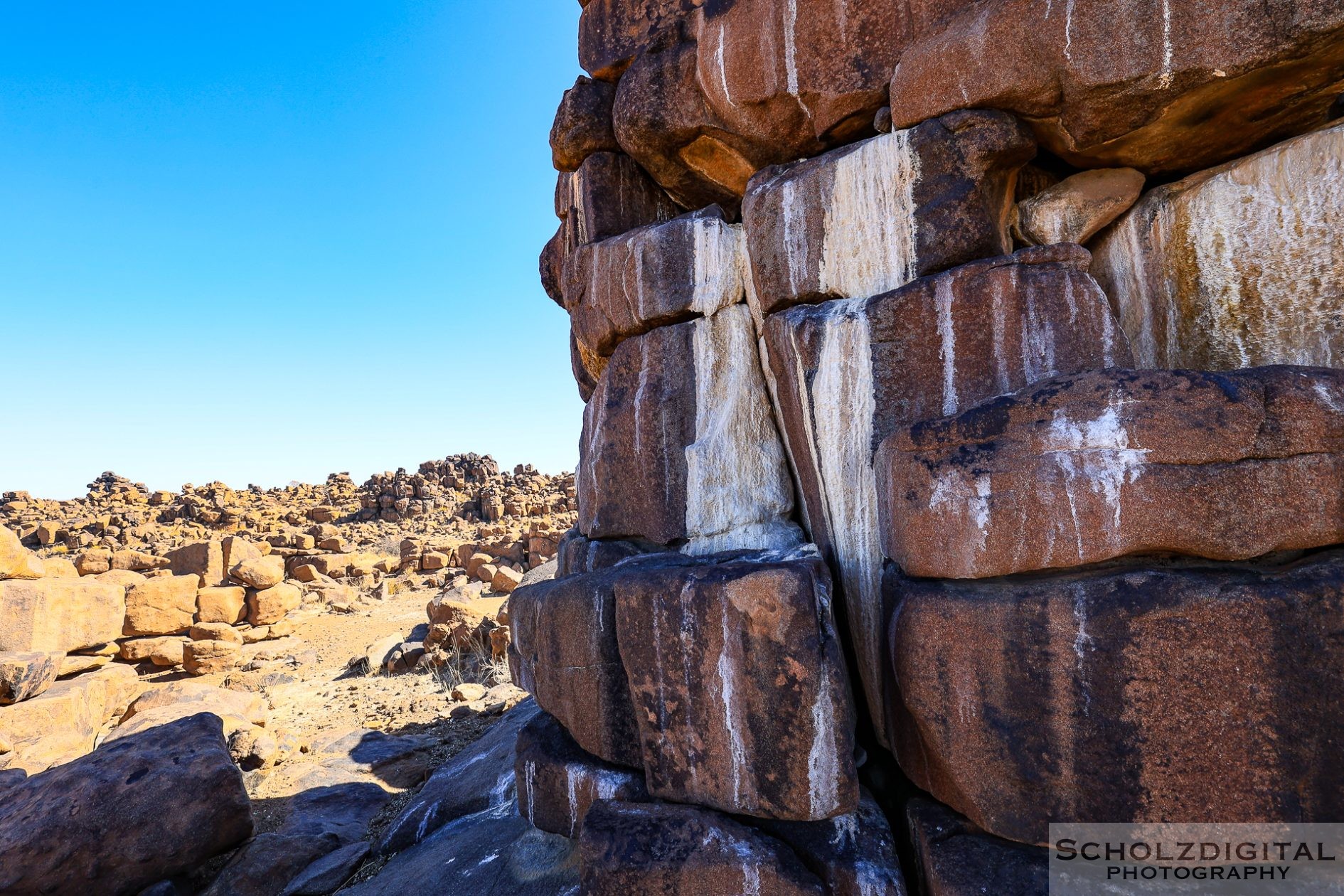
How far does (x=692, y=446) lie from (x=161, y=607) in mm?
8498

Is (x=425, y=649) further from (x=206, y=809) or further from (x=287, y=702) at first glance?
(x=206, y=809)

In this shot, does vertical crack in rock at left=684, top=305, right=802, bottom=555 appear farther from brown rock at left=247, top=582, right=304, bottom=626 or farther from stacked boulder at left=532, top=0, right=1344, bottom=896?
brown rock at left=247, top=582, right=304, bottom=626

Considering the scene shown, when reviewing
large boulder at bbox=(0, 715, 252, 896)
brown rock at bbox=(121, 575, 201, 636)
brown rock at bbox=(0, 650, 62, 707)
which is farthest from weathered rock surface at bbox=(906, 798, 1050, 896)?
brown rock at bbox=(121, 575, 201, 636)

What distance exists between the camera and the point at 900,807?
105 inches

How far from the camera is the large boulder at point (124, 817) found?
3.28 metres

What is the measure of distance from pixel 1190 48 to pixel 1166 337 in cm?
117

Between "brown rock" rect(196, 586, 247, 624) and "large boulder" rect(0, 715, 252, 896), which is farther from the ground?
"brown rock" rect(196, 586, 247, 624)

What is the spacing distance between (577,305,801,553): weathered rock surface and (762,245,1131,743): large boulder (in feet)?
1.45

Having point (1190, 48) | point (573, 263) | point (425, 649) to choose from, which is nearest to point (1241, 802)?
point (1190, 48)

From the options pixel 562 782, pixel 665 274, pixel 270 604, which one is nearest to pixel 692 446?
pixel 665 274

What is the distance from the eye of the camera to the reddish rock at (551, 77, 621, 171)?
4.74 m

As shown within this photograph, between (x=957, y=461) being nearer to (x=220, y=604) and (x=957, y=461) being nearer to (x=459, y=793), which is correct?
(x=459, y=793)

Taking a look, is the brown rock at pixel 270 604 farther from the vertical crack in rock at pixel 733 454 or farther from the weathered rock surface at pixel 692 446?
the vertical crack in rock at pixel 733 454

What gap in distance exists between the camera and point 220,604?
965cm
